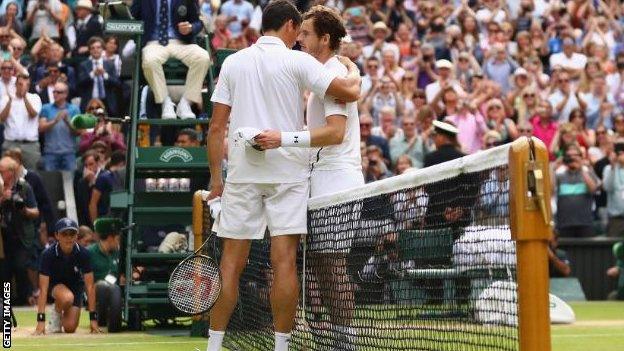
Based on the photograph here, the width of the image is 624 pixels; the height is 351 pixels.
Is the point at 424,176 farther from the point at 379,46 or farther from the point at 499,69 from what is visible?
the point at 499,69

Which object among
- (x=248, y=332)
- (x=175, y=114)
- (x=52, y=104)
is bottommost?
(x=248, y=332)

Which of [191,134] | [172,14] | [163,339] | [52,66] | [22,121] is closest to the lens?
[163,339]

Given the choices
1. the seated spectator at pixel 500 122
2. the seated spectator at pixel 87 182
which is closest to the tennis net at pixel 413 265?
the seated spectator at pixel 87 182

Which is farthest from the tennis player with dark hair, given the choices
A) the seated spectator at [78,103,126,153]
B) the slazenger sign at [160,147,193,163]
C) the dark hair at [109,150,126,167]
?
the seated spectator at [78,103,126,153]

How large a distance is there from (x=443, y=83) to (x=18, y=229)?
7394 mm

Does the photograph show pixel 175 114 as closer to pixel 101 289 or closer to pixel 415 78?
pixel 101 289

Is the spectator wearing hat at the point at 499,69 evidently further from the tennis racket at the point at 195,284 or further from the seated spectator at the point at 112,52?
the tennis racket at the point at 195,284

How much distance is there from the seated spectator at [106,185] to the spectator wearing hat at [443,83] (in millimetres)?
5584

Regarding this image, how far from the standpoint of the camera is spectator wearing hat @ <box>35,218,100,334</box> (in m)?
15.1

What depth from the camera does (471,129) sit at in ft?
73.6

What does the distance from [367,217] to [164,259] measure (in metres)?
6.19

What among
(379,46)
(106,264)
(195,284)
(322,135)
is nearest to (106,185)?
(106,264)

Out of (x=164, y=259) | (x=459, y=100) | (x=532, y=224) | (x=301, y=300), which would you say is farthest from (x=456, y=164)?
(x=459, y=100)

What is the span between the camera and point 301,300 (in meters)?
10.2
